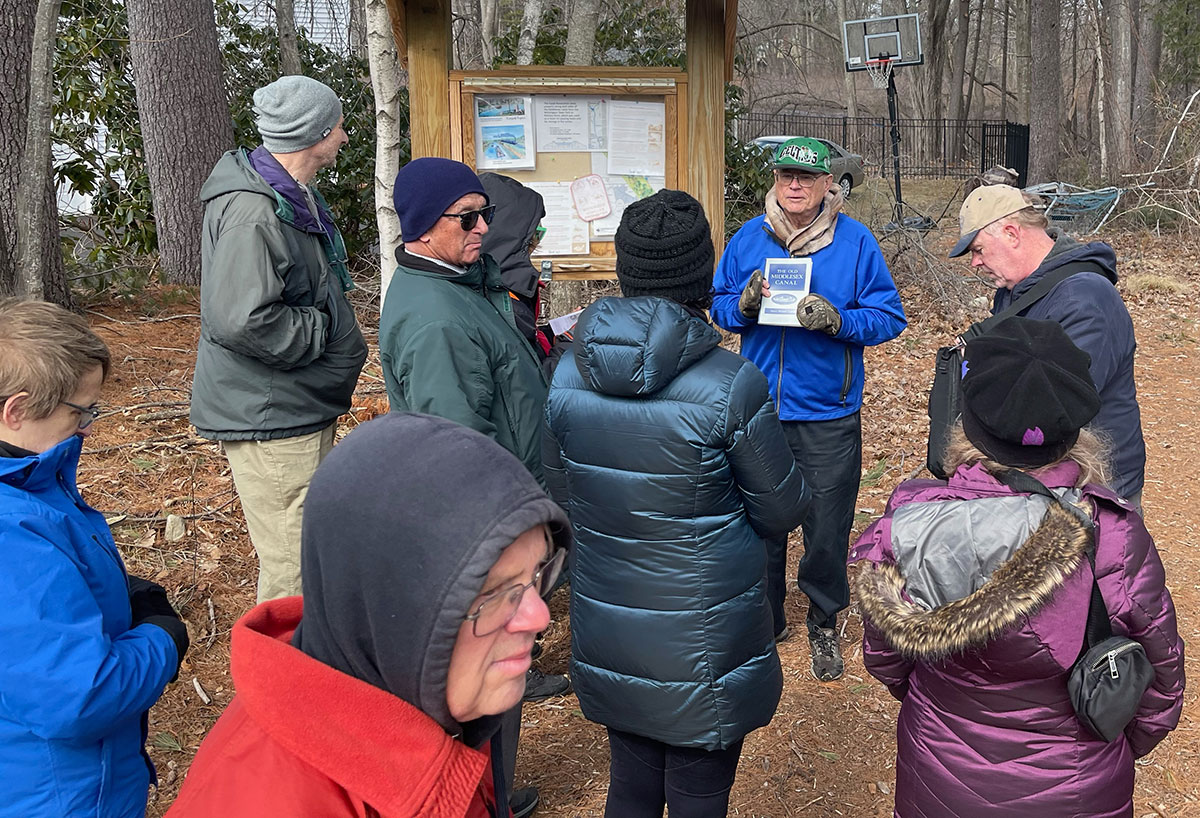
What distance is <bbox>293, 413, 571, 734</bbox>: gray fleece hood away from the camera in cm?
119

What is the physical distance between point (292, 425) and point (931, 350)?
7.50 m

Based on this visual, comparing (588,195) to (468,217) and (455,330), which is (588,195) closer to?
(468,217)

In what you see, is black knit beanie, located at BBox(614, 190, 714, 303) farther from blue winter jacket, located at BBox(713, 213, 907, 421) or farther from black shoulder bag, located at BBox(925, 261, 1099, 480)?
blue winter jacket, located at BBox(713, 213, 907, 421)

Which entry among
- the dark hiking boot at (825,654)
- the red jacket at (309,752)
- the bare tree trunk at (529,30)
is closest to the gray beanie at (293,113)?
the red jacket at (309,752)

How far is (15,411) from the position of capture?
216cm

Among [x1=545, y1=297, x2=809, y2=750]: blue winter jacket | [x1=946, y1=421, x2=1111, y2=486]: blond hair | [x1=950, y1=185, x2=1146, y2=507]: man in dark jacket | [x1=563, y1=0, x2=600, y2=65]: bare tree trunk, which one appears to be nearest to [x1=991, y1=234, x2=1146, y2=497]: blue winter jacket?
[x1=950, y1=185, x2=1146, y2=507]: man in dark jacket

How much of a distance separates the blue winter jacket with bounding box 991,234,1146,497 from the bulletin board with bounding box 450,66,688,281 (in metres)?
1.89

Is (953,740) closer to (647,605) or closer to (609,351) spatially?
(647,605)

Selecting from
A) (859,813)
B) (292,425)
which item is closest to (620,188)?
(292,425)

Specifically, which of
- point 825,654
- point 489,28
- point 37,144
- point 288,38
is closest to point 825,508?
point 825,654

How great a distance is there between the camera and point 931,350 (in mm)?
9578

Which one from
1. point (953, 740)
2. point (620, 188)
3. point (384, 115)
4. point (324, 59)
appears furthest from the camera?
point (324, 59)

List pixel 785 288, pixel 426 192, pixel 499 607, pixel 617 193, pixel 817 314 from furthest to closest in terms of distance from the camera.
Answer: pixel 617 193 → pixel 785 288 → pixel 817 314 → pixel 426 192 → pixel 499 607

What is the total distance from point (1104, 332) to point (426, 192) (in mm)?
2233
